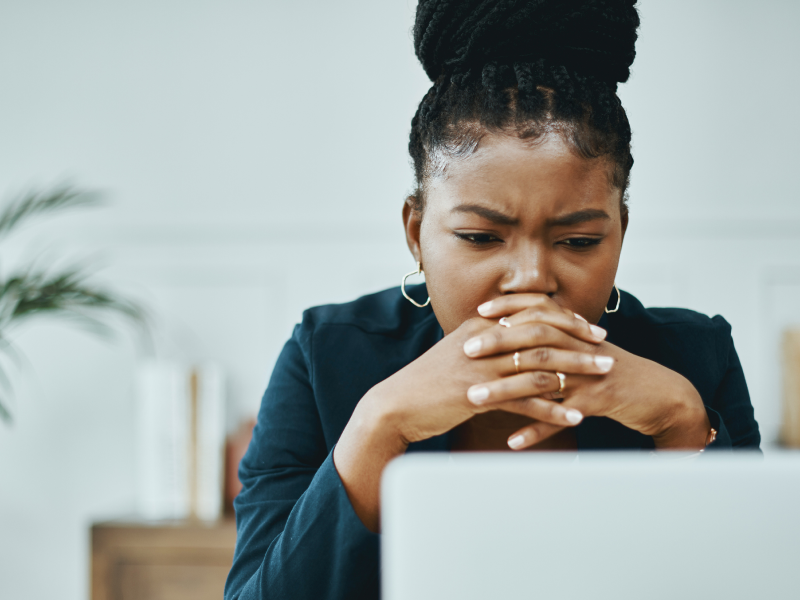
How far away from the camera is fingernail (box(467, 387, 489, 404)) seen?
684 millimetres

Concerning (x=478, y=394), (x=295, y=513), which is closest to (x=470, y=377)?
(x=478, y=394)

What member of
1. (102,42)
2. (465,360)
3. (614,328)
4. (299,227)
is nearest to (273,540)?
(465,360)

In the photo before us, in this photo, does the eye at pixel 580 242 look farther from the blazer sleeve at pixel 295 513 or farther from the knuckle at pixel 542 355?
the blazer sleeve at pixel 295 513

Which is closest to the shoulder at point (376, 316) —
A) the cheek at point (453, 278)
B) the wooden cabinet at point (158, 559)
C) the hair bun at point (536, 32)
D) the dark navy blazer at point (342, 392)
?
the dark navy blazer at point (342, 392)

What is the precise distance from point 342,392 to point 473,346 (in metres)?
0.31

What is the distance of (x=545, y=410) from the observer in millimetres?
704

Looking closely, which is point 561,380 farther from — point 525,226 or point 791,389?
point 791,389

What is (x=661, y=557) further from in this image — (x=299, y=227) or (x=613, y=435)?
(x=299, y=227)

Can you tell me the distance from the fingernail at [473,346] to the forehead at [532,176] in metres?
0.16

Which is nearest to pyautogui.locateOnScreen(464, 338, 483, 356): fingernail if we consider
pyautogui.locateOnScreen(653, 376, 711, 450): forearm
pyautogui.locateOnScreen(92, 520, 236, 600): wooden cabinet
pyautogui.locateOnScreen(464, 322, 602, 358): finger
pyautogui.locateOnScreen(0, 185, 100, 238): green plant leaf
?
pyautogui.locateOnScreen(464, 322, 602, 358): finger

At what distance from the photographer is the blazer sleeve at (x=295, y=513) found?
0.69 meters

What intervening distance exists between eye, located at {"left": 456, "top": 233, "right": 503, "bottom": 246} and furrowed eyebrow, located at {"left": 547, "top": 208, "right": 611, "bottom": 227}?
0.07 m

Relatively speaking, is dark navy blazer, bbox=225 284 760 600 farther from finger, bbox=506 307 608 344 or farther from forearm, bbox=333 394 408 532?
finger, bbox=506 307 608 344

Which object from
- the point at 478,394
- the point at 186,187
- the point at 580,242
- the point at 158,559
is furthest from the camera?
the point at 186,187
